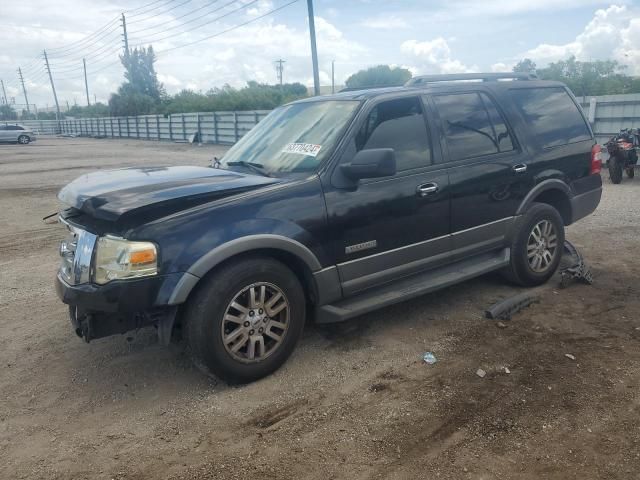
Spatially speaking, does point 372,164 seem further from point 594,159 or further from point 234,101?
point 234,101

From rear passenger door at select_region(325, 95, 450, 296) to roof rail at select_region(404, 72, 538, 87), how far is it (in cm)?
48

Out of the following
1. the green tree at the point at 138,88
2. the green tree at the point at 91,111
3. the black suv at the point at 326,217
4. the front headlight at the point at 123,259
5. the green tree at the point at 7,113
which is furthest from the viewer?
the green tree at the point at 7,113

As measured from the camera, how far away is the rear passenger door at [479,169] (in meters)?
4.36

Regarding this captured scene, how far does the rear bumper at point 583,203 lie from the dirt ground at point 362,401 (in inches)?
33.0

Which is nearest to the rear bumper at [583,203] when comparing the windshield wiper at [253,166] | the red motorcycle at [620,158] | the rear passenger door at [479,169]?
the rear passenger door at [479,169]

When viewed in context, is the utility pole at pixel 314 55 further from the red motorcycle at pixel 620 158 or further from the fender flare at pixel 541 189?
the fender flare at pixel 541 189

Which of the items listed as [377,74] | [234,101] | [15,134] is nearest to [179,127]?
[234,101]

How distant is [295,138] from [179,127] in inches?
1314

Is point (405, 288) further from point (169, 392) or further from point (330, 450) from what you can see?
point (169, 392)

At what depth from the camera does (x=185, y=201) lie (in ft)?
10.6

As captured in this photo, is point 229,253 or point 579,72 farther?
point 579,72

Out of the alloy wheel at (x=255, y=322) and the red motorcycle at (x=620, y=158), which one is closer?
the alloy wheel at (x=255, y=322)

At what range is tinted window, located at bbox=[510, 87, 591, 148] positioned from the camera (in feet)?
16.5

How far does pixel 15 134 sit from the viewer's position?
131 feet
